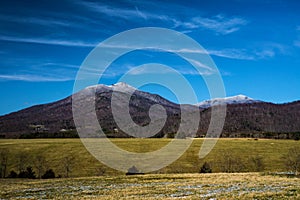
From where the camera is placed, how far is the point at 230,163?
10512 centimetres

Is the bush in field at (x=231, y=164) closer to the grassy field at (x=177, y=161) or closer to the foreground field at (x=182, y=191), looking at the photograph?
the grassy field at (x=177, y=161)

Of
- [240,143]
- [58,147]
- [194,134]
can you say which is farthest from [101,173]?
[194,134]

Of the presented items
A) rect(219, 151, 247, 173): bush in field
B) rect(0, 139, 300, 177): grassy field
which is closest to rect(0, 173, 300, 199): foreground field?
rect(0, 139, 300, 177): grassy field

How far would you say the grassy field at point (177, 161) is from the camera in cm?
10612

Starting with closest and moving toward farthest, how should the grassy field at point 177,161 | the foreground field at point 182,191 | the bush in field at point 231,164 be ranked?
the foreground field at point 182,191, the bush in field at point 231,164, the grassy field at point 177,161

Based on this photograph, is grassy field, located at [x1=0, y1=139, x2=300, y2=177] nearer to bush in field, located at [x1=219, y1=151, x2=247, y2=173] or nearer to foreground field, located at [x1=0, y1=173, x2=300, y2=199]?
bush in field, located at [x1=219, y1=151, x2=247, y2=173]

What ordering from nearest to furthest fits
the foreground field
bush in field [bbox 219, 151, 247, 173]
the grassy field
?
1. the foreground field
2. bush in field [bbox 219, 151, 247, 173]
3. the grassy field

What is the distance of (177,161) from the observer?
119m

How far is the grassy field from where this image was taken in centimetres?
10612

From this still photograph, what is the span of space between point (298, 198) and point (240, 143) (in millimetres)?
130232

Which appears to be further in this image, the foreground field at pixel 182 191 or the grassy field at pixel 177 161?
the grassy field at pixel 177 161

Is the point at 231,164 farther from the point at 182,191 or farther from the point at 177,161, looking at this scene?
the point at 182,191

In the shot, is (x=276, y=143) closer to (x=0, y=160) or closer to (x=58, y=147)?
(x=58, y=147)

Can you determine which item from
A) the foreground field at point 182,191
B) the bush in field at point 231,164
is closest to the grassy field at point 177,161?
the bush in field at point 231,164
